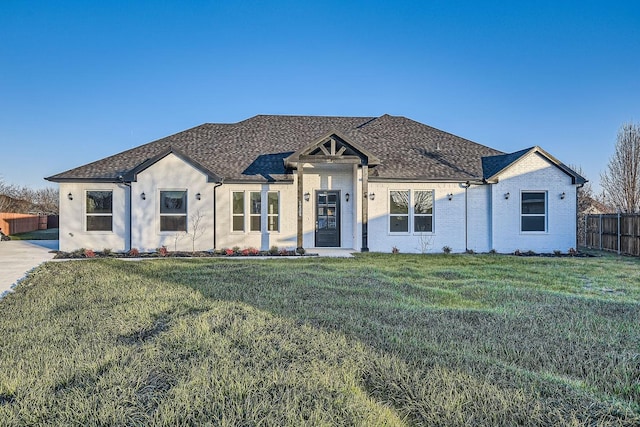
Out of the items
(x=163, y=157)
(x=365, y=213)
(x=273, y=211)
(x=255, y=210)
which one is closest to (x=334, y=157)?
(x=365, y=213)

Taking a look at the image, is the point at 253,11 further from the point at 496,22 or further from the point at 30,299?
the point at 30,299

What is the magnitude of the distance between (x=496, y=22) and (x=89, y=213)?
58.3 feet

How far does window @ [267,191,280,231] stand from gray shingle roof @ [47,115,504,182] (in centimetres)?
71

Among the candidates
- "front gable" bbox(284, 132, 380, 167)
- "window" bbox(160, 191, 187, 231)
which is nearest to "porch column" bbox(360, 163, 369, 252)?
"front gable" bbox(284, 132, 380, 167)

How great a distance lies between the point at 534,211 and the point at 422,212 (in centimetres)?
458

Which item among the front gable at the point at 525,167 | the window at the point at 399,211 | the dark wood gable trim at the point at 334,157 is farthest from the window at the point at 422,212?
the front gable at the point at 525,167

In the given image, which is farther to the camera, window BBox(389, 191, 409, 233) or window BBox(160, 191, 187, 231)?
window BBox(389, 191, 409, 233)

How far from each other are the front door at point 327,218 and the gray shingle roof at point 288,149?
5.97 feet

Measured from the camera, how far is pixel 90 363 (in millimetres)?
3678

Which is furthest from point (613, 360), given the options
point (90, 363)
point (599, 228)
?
point (599, 228)

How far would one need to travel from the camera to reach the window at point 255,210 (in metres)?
14.9

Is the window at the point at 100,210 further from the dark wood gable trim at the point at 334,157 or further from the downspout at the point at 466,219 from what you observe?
the downspout at the point at 466,219

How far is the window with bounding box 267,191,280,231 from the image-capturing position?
49.0 feet

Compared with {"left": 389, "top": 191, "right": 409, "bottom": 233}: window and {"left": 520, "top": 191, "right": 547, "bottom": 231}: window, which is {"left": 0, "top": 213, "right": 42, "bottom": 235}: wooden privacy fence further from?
{"left": 520, "top": 191, "right": 547, "bottom": 231}: window
